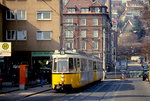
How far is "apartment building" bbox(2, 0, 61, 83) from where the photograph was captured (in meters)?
56.0

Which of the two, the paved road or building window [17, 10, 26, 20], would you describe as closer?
the paved road

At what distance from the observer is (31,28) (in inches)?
2221

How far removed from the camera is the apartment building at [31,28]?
184 feet

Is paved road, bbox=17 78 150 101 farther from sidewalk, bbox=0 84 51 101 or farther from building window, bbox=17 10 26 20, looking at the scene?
building window, bbox=17 10 26 20

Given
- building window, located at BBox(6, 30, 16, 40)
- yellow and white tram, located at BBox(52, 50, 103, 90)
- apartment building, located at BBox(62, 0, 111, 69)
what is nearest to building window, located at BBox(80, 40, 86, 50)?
apartment building, located at BBox(62, 0, 111, 69)

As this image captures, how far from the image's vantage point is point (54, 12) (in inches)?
2219

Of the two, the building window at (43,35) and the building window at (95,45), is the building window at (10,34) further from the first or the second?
the building window at (95,45)

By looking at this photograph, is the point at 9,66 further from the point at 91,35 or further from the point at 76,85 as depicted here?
the point at 91,35

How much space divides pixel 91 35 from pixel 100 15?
16.6 feet

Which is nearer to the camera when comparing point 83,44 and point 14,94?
point 14,94

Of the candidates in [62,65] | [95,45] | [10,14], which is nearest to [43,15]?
[10,14]

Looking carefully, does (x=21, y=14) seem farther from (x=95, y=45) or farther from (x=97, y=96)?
(x=95, y=45)

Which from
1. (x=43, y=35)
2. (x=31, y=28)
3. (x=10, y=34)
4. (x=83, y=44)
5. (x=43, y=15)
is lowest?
(x=43, y=35)

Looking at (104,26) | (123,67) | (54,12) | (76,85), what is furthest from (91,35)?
(76,85)
